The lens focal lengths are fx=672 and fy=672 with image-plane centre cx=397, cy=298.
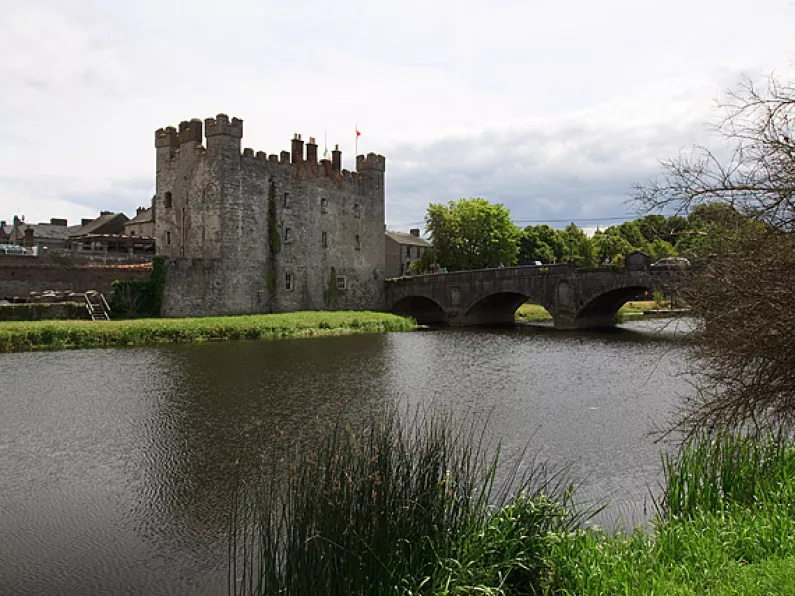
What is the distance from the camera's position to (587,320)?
3491 centimetres

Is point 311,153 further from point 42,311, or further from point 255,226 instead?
point 42,311

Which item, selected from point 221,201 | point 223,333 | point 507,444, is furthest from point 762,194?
point 221,201

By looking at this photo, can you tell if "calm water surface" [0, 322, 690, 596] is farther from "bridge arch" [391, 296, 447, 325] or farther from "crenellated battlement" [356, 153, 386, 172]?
"crenellated battlement" [356, 153, 386, 172]

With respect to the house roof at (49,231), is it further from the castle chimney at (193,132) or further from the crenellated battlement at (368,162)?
the crenellated battlement at (368,162)

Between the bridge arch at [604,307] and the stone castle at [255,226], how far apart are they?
13690 mm

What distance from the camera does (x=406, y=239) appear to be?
68.8 meters

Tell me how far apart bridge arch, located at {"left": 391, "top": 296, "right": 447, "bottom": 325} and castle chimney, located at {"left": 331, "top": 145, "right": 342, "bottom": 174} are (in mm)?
9037

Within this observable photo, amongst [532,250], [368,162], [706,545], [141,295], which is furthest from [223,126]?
[532,250]

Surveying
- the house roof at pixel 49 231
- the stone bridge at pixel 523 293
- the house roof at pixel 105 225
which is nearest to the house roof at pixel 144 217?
the house roof at pixel 105 225

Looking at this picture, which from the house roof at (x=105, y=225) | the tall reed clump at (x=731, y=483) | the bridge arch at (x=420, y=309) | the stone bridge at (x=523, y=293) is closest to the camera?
the tall reed clump at (x=731, y=483)

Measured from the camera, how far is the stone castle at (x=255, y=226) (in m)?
34.8

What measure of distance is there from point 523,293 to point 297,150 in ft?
50.7

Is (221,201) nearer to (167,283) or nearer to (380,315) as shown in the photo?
(167,283)

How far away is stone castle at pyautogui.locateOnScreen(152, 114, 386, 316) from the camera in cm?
3478
